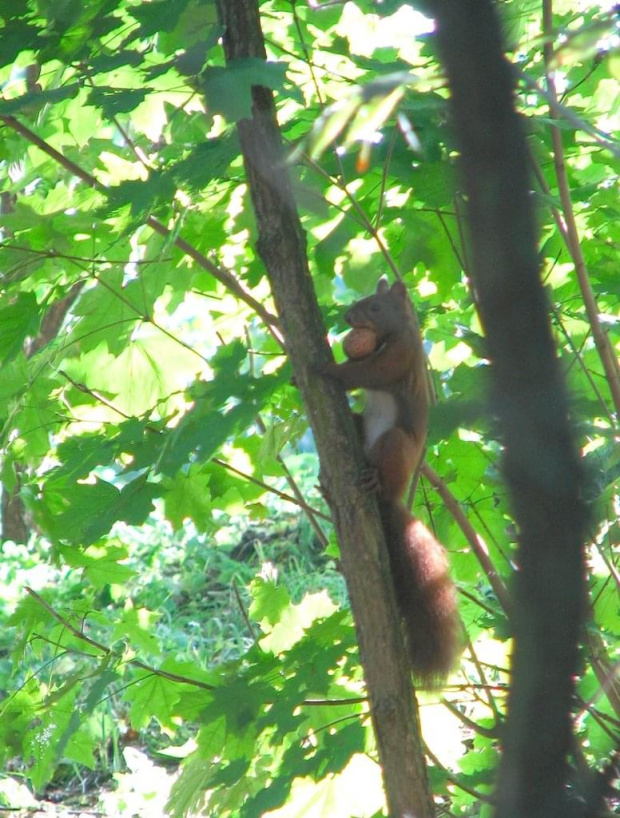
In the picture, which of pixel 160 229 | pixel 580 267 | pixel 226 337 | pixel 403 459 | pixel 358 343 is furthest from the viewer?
pixel 226 337

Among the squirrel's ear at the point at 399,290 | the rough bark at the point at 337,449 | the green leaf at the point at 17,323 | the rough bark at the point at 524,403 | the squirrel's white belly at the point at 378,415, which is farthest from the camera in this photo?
the squirrel's white belly at the point at 378,415

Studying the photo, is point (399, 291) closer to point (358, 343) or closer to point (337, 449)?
point (358, 343)

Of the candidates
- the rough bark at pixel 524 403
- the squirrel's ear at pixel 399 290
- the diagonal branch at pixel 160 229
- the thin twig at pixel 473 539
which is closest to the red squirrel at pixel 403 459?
the squirrel's ear at pixel 399 290

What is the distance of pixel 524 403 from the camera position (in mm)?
346

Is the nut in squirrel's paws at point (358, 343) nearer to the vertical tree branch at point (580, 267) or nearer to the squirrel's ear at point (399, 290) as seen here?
the squirrel's ear at point (399, 290)

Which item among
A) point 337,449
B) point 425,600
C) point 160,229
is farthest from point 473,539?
point 160,229

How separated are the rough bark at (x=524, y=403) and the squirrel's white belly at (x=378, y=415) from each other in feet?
8.06

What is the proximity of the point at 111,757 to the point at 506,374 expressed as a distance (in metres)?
4.76

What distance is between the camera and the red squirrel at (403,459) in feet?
7.64

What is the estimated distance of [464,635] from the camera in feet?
7.59

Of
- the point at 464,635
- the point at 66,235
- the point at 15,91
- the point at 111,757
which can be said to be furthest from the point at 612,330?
the point at 111,757

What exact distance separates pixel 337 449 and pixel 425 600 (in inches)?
35.3

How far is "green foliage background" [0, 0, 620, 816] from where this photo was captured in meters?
1.83

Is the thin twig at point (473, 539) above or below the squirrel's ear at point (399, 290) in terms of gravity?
below
